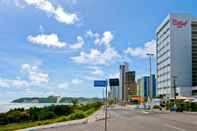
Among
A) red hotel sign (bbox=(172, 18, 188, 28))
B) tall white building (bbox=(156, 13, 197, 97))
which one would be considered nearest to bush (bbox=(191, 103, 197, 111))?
tall white building (bbox=(156, 13, 197, 97))

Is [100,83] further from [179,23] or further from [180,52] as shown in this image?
[179,23]

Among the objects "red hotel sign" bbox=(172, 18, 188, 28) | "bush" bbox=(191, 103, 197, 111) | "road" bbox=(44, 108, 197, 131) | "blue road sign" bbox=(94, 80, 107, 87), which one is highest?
"red hotel sign" bbox=(172, 18, 188, 28)

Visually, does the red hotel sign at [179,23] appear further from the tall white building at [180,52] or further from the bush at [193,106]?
the bush at [193,106]

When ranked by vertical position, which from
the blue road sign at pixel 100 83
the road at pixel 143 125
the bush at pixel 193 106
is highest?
the blue road sign at pixel 100 83

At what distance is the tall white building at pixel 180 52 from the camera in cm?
15125

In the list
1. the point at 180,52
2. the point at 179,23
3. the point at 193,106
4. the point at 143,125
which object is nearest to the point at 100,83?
the point at 143,125

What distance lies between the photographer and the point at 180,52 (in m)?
155

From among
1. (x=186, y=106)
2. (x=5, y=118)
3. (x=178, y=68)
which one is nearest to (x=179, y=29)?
(x=178, y=68)

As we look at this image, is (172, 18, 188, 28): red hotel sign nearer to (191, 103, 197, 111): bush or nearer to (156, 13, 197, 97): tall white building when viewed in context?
(156, 13, 197, 97): tall white building

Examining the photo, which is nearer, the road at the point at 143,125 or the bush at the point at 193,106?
the road at the point at 143,125

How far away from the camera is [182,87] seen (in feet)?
470

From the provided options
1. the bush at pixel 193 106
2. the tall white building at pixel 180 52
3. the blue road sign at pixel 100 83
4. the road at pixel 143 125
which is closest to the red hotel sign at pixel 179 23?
the tall white building at pixel 180 52

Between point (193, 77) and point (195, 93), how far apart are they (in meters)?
16.2

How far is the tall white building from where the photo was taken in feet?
496
